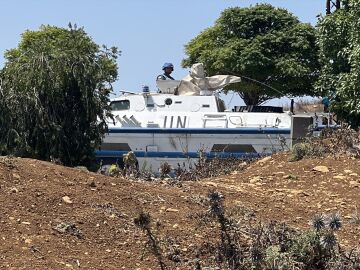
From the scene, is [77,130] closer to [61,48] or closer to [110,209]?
[61,48]

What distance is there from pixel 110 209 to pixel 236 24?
103 feet

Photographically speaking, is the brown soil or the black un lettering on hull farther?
the black un lettering on hull

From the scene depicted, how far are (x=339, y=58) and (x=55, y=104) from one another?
22.1ft

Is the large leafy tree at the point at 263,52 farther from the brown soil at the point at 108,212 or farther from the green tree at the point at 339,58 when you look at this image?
the brown soil at the point at 108,212

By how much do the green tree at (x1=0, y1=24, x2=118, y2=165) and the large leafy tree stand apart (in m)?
21.6

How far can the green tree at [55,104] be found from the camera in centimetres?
1177

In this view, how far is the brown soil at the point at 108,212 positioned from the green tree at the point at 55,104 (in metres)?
4.27

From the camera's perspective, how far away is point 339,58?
1608 cm

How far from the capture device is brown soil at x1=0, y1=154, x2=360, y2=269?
5285mm

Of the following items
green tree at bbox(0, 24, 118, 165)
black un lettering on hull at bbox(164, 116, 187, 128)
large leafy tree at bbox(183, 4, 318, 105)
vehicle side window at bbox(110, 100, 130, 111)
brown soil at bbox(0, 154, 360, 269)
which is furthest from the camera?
large leafy tree at bbox(183, 4, 318, 105)

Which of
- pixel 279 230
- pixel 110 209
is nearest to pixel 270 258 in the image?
pixel 279 230

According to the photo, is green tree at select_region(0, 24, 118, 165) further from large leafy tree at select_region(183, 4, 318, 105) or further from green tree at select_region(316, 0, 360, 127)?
large leafy tree at select_region(183, 4, 318, 105)

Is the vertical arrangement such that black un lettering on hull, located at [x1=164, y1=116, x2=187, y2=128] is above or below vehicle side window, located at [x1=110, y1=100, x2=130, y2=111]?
below

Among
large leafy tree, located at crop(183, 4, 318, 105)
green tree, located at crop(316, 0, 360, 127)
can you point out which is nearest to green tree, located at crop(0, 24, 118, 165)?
green tree, located at crop(316, 0, 360, 127)
